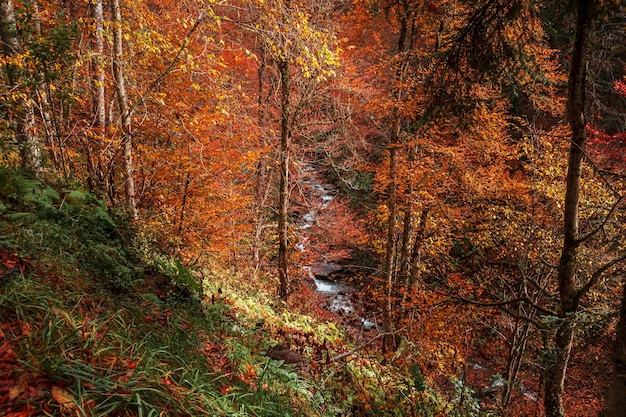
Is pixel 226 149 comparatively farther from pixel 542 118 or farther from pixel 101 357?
pixel 542 118

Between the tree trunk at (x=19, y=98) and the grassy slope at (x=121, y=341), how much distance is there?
1.14 metres

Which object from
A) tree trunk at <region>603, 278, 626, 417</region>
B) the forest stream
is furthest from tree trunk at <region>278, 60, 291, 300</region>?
tree trunk at <region>603, 278, 626, 417</region>

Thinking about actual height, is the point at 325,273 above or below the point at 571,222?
below

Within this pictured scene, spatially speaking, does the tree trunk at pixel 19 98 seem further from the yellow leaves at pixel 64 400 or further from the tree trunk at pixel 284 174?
the tree trunk at pixel 284 174

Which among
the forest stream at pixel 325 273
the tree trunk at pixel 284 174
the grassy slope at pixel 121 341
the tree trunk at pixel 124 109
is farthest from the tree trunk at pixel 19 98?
the forest stream at pixel 325 273

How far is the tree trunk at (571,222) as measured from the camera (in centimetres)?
344

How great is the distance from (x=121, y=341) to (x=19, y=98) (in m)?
4.81

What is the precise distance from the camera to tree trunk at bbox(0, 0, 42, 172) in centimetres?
466

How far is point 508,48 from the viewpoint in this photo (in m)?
3.80

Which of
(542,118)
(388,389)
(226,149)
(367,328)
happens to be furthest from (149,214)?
(542,118)

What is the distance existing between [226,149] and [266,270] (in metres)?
6.11

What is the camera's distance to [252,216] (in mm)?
12719

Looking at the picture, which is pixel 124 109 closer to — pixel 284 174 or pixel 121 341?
pixel 284 174

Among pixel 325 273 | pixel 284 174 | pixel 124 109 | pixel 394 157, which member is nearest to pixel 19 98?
pixel 124 109
